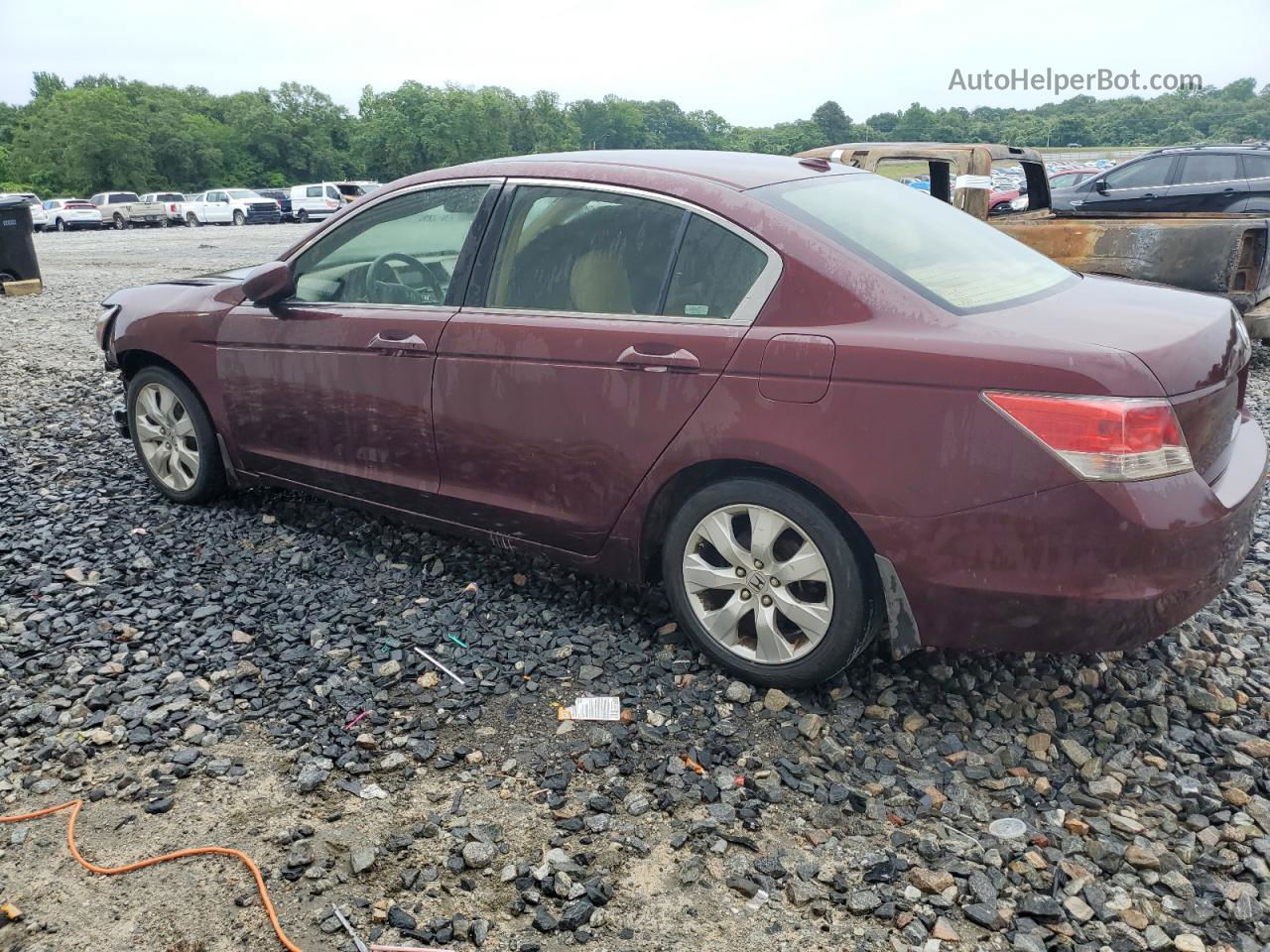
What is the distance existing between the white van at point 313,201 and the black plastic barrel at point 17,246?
30092 millimetres

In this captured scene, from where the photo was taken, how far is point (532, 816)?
9.32 ft

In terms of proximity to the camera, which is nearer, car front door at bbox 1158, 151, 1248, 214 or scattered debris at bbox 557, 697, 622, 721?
scattered debris at bbox 557, 697, 622, 721

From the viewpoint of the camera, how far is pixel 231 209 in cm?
4372

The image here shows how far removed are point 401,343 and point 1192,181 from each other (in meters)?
13.0

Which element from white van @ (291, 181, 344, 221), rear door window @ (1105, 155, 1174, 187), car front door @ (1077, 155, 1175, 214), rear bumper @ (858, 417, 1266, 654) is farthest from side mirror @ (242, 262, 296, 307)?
white van @ (291, 181, 344, 221)

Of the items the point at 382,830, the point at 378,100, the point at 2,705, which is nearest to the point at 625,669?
the point at 382,830

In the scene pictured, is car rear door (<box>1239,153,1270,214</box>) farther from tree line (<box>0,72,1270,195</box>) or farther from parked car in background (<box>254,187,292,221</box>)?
tree line (<box>0,72,1270,195</box>)

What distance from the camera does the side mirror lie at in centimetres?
435

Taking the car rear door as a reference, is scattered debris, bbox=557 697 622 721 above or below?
below

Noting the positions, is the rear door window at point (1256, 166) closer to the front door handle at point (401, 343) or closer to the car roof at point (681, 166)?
the car roof at point (681, 166)

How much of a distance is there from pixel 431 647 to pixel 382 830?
105cm

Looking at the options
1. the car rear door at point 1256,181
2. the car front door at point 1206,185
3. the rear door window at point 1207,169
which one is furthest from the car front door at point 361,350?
the rear door window at point 1207,169

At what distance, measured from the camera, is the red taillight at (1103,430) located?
2.69 meters

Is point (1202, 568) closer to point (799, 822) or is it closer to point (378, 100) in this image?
point (799, 822)
